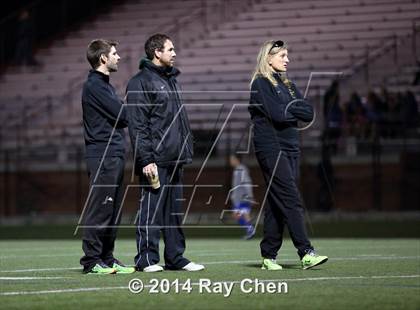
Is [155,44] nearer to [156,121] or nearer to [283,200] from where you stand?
[156,121]

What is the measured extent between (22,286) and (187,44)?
23888 mm

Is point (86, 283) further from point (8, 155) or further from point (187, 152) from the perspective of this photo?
point (8, 155)

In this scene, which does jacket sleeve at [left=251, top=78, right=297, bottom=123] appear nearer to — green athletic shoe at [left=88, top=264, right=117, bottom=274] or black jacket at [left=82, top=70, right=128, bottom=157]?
black jacket at [left=82, top=70, right=128, bottom=157]

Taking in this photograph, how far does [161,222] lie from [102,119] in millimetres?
1072

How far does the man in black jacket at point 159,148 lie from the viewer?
10.2m

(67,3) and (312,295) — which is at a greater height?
(67,3)

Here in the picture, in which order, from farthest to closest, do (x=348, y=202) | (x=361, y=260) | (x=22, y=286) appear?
(x=348, y=202) < (x=361, y=260) < (x=22, y=286)

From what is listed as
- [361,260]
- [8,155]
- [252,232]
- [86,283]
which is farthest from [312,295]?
[8,155]

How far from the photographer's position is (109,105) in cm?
1012

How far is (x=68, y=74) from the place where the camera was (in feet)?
108

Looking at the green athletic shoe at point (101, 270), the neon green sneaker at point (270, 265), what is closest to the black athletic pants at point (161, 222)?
the green athletic shoe at point (101, 270)

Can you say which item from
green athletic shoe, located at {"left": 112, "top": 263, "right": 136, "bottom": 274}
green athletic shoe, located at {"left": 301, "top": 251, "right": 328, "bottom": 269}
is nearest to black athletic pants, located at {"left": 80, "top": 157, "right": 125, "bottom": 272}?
green athletic shoe, located at {"left": 112, "top": 263, "right": 136, "bottom": 274}

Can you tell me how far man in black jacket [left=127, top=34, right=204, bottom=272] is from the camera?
1018cm

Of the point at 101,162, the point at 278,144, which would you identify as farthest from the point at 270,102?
the point at 101,162
